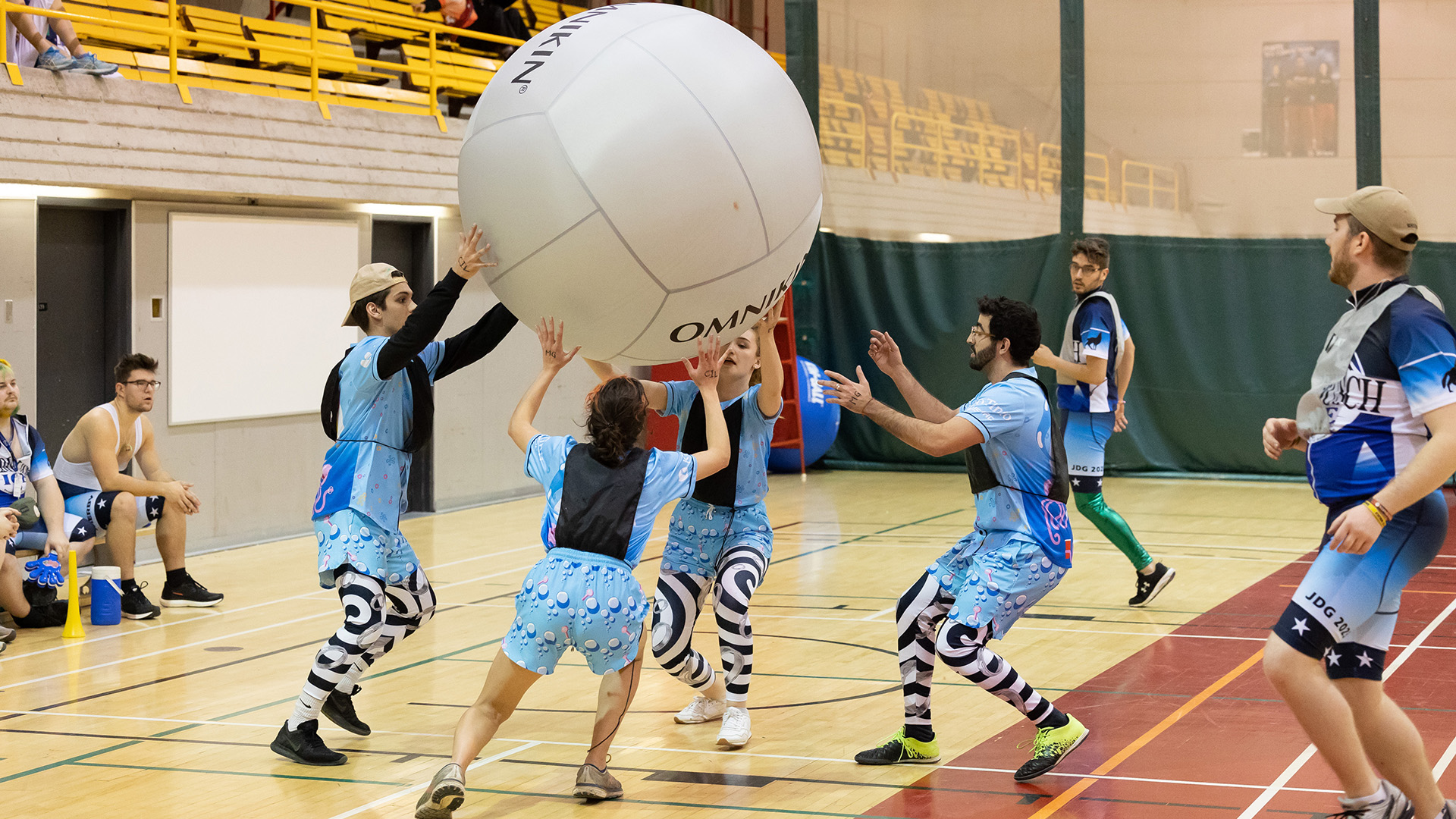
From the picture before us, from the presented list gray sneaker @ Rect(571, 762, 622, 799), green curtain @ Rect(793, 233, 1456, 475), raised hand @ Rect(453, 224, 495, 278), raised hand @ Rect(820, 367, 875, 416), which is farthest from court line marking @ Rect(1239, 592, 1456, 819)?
green curtain @ Rect(793, 233, 1456, 475)

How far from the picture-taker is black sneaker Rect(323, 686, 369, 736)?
5.26 metres

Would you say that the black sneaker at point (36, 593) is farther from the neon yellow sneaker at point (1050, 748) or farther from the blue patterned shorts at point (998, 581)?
the neon yellow sneaker at point (1050, 748)

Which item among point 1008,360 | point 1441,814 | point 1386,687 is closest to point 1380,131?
point 1386,687

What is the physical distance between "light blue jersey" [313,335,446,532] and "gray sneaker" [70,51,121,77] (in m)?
4.61

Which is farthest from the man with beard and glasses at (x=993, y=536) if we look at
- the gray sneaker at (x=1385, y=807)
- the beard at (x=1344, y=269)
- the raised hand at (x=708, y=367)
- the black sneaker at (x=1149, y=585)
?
the black sneaker at (x=1149, y=585)

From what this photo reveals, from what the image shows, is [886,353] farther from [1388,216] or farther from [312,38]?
[312,38]

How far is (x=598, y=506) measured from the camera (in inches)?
169

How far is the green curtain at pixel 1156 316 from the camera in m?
13.2

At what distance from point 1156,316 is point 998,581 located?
9.71 m

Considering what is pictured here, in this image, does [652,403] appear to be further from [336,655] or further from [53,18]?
[53,18]

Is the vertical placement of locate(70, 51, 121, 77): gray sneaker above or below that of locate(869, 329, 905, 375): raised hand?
above

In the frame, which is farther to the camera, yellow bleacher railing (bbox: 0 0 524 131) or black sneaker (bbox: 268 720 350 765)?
yellow bleacher railing (bbox: 0 0 524 131)

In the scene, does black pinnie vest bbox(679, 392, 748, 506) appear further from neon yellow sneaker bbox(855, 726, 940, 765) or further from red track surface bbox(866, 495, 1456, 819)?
red track surface bbox(866, 495, 1456, 819)

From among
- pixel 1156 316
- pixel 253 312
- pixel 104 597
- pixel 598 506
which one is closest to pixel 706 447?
pixel 598 506
